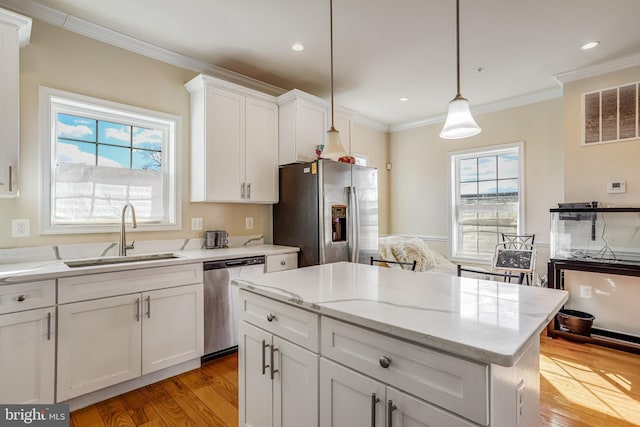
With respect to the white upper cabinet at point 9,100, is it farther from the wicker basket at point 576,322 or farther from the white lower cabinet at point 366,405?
the wicker basket at point 576,322

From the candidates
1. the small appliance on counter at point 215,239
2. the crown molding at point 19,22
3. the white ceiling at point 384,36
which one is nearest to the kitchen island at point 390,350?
the small appliance on counter at point 215,239

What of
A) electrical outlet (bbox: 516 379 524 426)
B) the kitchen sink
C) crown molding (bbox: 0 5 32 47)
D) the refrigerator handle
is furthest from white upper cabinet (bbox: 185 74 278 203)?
electrical outlet (bbox: 516 379 524 426)

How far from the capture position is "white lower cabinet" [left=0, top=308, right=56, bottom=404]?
5.79ft

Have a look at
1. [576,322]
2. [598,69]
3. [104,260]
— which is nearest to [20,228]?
[104,260]

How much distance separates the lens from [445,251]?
485 cm

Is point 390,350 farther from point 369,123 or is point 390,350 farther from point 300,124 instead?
point 369,123

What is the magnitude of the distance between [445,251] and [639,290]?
215 cm

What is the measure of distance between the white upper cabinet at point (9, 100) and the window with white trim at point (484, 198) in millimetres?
4774

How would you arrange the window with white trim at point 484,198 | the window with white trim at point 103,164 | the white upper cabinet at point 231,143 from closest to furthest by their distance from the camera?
the window with white trim at point 103,164 → the white upper cabinet at point 231,143 → the window with white trim at point 484,198

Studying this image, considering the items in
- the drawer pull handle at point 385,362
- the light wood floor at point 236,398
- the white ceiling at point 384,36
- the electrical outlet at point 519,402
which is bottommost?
the light wood floor at point 236,398

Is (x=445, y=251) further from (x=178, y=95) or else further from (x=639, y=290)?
(x=178, y=95)

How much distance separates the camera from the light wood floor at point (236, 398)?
6.37 ft

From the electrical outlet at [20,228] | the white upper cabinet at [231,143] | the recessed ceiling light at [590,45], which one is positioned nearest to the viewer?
the electrical outlet at [20,228]

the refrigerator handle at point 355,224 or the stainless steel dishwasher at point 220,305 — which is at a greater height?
the refrigerator handle at point 355,224
